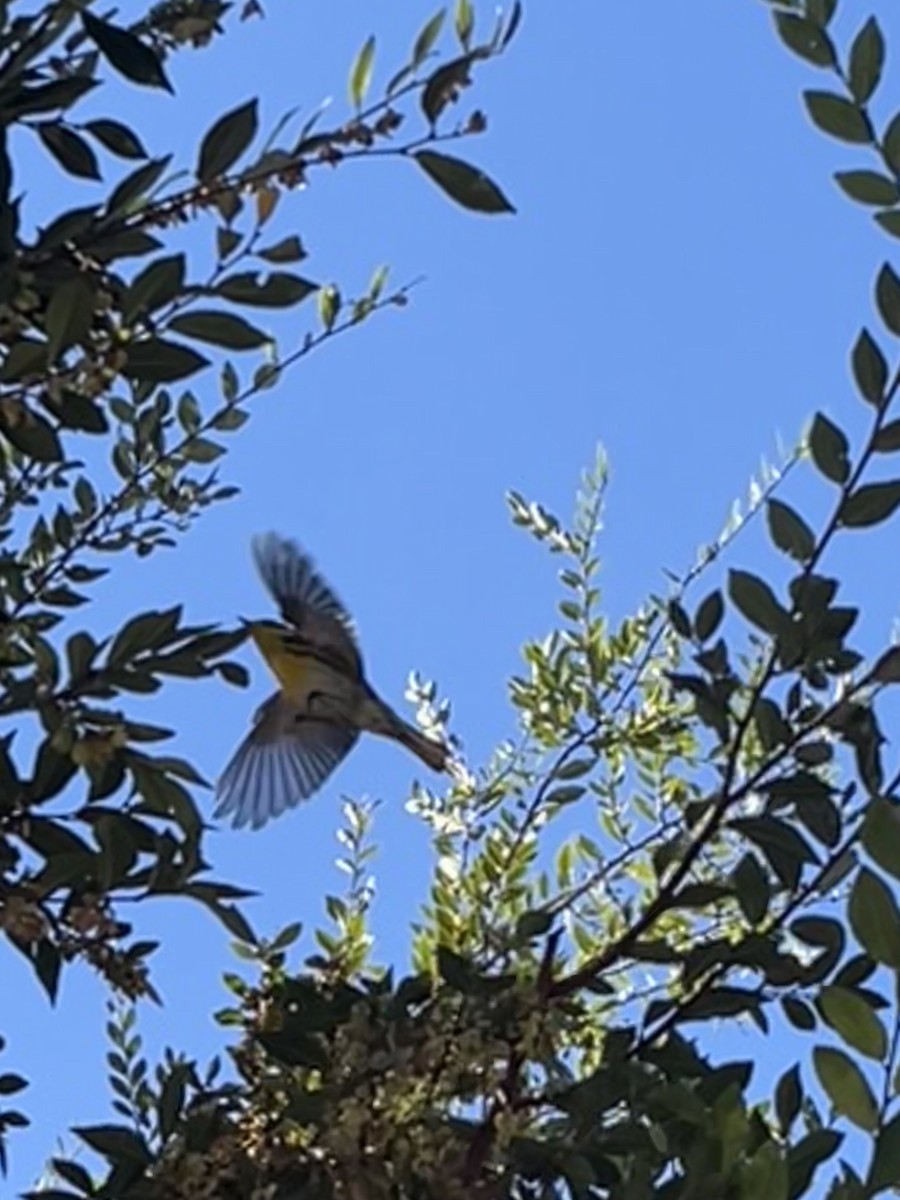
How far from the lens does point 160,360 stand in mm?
1667

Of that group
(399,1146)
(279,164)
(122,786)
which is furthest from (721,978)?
(279,164)

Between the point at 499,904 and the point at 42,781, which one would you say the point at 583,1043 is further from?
the point at 42,781

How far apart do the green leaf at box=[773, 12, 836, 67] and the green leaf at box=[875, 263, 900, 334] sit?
5.3 inches

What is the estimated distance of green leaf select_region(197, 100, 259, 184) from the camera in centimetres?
162

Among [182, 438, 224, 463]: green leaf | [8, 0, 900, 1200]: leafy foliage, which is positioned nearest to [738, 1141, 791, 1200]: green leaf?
[8, 0, 900, 1200]: leafy foliage

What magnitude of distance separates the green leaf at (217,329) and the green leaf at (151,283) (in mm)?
66

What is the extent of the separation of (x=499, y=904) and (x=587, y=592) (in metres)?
0.58

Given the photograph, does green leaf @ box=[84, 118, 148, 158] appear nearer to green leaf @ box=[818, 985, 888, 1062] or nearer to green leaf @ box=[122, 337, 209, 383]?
green leaf @ box=[122, 337, 209, 383]

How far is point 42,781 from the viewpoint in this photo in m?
1.70

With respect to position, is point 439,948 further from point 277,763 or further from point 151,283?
point 277,763

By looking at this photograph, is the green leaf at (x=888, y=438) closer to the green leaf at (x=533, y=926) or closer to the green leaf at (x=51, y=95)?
the green leaf at (x=533, y=926)

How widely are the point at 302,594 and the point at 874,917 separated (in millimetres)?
2746

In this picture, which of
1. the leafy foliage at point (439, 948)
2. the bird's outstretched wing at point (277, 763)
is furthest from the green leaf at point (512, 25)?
the bird's outstretched wing at point (277, 763)

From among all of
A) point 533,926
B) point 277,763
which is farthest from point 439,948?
point 277,763
